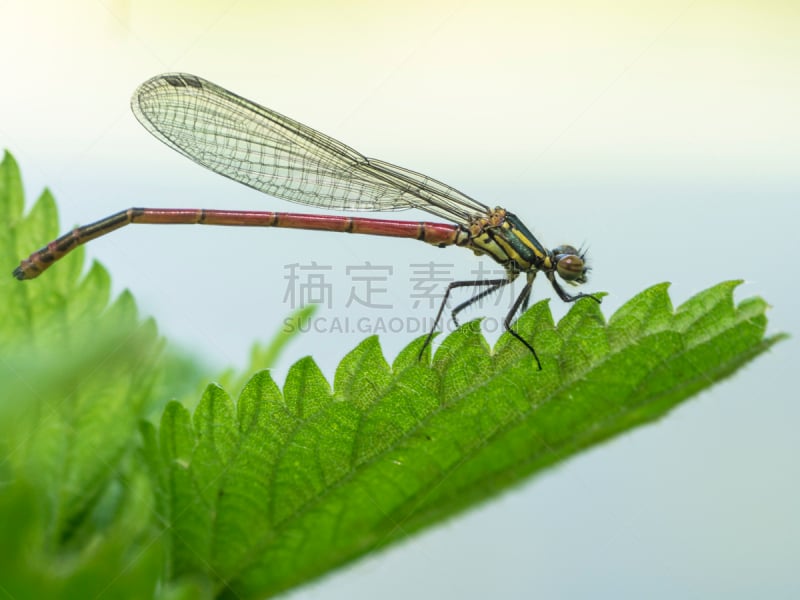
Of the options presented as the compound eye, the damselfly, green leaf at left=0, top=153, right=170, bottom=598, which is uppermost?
the damselfly

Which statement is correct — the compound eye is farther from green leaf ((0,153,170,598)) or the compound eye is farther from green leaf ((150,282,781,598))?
green leaf ((0,153,170,598))

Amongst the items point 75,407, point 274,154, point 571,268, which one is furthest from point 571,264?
point 75,407

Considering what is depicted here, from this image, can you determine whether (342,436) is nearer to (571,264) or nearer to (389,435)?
(389,435)

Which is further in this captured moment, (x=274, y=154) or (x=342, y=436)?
(x=274, y=154)

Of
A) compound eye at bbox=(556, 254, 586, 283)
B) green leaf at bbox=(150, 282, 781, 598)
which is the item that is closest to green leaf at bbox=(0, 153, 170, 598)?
green leaf at bbox=(150, 282, 781, 598)

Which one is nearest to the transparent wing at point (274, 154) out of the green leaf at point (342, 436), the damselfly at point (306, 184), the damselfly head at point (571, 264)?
the damselfly at point (306, 184)

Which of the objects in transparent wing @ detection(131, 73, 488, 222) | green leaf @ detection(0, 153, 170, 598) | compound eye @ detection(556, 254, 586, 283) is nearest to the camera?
green leaf @ detection(0, 153, 170, 598)

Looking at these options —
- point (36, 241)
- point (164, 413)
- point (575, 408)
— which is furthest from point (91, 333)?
point (575, 408)
